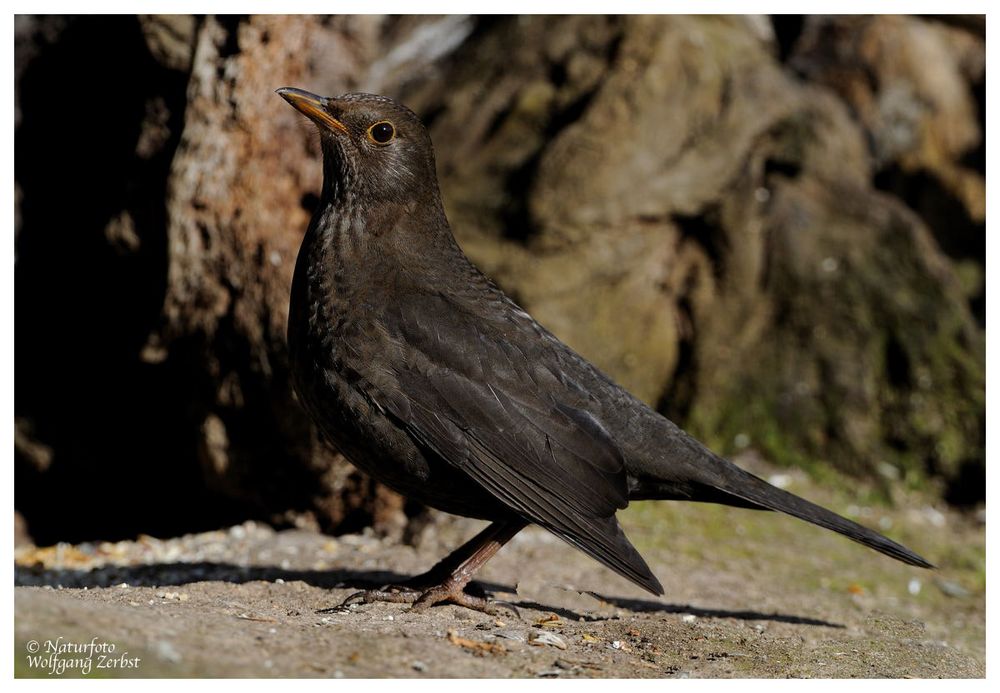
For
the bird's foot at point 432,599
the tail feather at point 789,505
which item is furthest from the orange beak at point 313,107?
the tail feather at point 789,505

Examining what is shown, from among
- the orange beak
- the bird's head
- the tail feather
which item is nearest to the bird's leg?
the tail feather

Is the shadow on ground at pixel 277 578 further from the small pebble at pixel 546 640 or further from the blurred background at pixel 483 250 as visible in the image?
A: the blurred background at pixel 483 250

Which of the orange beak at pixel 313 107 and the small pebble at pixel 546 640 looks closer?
the small pebble at pixel 546 640

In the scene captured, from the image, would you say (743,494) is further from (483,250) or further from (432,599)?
(483,250)

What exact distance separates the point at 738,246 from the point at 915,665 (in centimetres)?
417

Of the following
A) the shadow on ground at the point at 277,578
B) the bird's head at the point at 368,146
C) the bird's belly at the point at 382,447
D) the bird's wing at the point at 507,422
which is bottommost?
the shadow on ground at the point at 277,578

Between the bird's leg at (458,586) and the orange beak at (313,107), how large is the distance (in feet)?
6.13

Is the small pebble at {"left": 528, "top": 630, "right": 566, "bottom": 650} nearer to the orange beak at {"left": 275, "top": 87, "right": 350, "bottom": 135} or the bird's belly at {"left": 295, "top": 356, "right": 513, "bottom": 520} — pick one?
the bird's belly at {"left": 295, "top": 356, "right": 513, "bottom": 520}

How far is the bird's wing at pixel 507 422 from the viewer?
4391 mm

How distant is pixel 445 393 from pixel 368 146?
118 centimetres

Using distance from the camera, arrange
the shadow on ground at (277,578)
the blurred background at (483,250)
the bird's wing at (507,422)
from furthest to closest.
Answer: the blurred background at (483,250) < the shadow on ground at (277,578) < the bird's wing at (507,422)

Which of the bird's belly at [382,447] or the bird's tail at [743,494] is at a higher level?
the bird's tail at [743,494]

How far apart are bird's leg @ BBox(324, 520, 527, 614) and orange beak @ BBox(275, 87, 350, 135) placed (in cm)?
187

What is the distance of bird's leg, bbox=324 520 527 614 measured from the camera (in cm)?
462
